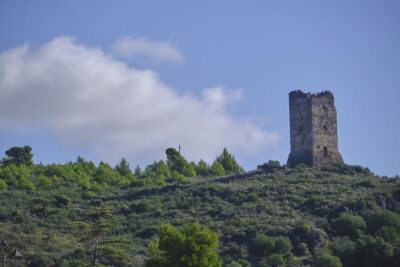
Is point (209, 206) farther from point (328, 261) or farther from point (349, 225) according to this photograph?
point (328, 261)

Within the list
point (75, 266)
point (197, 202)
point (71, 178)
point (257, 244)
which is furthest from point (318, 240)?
point (71, 178)

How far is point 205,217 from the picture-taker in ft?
224

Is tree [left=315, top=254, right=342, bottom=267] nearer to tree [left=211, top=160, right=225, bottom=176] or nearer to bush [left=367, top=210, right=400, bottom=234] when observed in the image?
bush [left=367, top=210, right=400, bottom=234]

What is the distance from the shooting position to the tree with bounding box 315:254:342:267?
53.8 meters

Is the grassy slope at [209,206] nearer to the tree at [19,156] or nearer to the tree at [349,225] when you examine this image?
the tree at [349,225]

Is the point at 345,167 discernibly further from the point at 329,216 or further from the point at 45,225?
the point at 45,225

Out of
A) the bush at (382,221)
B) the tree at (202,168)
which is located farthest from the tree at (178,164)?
the bush at (382,221)

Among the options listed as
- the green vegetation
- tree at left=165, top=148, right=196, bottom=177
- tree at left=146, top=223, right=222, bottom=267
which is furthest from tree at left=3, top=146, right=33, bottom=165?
tree at left=146, top=223, right=222, bottom=267

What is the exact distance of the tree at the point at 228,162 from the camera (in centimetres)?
9806

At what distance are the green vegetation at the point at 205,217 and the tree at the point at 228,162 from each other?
6586 mm

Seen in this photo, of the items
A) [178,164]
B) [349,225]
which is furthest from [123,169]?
[349,225]

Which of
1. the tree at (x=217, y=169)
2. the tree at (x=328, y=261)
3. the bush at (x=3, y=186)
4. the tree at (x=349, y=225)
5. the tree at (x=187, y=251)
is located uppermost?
the tree at (x=217, y=169)

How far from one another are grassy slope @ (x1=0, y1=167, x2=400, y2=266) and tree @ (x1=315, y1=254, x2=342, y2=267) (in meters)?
5.80

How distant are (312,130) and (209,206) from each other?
37.9 ft
